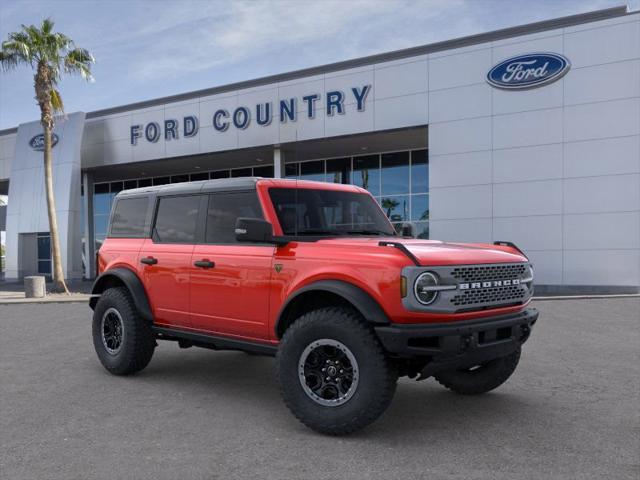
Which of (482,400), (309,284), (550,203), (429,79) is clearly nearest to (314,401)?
(309,284)

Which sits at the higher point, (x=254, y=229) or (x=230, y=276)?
(x=254, y=229)

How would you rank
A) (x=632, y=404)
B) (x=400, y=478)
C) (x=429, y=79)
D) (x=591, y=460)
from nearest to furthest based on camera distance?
(x=400, y=478) < (x=591, y=460) < (x=632, y=404) < (x=429, y=79)

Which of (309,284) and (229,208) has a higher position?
(229,208)

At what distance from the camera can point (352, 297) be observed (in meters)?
4.05

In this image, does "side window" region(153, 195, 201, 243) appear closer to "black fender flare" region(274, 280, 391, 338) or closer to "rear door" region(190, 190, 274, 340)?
"rear door" region(190, 190, 274, 340)

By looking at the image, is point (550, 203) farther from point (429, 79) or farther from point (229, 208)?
point (229, 208)

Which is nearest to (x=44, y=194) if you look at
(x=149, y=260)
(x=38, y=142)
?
(x=38, y=142)

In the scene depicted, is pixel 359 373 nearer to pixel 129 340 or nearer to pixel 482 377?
pixel 482 377

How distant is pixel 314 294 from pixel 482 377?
6.34ft

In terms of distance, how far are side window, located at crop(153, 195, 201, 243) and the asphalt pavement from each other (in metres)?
1.55

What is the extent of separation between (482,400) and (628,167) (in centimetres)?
1405

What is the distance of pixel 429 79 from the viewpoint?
1883 centimetres

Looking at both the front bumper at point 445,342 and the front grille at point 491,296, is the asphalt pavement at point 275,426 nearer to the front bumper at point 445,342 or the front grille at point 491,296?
the front bumper at point 445,342

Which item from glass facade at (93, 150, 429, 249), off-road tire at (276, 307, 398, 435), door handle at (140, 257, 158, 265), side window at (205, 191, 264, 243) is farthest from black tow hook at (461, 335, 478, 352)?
glass facade at (93, 150, 429, 249)
